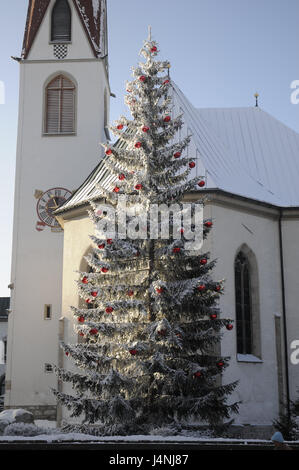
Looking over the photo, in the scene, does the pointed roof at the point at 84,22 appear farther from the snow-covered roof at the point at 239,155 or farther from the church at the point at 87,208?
the snow-covered roof at the point at 239,155

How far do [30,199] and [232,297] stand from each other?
10.6 meters

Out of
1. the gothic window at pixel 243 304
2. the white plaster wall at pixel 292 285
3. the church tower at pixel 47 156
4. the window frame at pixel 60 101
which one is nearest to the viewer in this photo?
the gothic window at pixel 243 304

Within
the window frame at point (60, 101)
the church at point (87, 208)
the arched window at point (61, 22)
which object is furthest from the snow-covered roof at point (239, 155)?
the arched window at point (61, 22)

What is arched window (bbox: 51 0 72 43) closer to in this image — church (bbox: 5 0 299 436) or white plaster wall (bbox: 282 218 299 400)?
church (bbox: 5 0 299 436)

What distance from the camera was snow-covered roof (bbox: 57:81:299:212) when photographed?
20.6 metres

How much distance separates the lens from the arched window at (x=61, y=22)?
2796cm

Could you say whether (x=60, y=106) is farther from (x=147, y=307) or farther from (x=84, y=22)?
(x=147, y=307)

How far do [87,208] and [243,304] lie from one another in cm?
534

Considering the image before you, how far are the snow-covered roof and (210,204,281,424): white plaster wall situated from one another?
798mm

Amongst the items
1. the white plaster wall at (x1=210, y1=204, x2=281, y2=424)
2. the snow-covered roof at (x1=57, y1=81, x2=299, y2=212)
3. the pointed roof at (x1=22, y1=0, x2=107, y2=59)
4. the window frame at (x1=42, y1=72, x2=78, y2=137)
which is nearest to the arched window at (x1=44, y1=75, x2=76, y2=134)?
the window frame at (x1=42, y1=72, x2=78, y2=137)

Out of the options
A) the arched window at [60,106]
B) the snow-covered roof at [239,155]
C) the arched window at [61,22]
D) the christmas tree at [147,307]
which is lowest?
the christmas tree at [147,307]

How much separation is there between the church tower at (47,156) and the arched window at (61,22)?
0.13 ft

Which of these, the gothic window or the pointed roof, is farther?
the pointed roof

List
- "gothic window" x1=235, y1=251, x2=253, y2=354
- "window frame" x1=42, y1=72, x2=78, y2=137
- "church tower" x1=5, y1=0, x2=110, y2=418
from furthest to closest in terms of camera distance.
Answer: "window frame" x1=42, y1=72, x2=78, y2=137 → "church tower" x1=5, y1=0, x2=110, y2=418 → "gothic window" x1=235, y1=251, x2=253, y2=354
